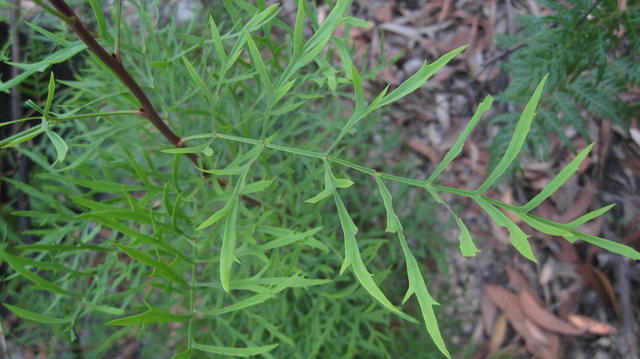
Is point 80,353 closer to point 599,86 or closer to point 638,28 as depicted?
point 599,86

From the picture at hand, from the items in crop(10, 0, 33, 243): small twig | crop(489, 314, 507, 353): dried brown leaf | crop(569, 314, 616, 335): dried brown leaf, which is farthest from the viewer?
crop(489, 314, 507, 353): dried brown leaf

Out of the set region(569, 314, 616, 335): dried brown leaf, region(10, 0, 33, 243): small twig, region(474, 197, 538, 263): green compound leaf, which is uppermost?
region(474, 197, 538, 263): green compound leaf

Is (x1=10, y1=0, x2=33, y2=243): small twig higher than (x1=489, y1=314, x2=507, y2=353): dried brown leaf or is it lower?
higher

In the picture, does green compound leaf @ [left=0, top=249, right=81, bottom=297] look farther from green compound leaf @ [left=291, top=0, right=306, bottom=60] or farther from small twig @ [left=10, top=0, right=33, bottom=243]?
small twig @ [left=10, top=0, right=33, bottom=243]

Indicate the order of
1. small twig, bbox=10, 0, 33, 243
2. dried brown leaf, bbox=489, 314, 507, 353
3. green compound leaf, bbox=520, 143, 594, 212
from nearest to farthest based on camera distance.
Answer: green compound leaf, bbox=520, 143, 594, 212 → small twig, bbox=10, 0, 33, 243 → dried brown leaf, bbox=489, 314, 507, 353

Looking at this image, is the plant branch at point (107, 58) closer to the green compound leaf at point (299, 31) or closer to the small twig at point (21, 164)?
the green compound leaf at point (299, 31)

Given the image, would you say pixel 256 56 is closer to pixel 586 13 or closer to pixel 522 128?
pixel 522 128

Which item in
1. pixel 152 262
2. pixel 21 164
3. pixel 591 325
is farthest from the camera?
pixel 591 325

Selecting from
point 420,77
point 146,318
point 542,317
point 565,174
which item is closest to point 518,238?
point 565,174

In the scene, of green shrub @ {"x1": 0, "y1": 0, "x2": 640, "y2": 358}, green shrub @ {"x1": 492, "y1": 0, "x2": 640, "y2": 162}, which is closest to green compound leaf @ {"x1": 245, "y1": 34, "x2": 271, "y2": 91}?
green shrub @ {"x1": 0, "y1": 0, "x2": 640, "y2": 358}

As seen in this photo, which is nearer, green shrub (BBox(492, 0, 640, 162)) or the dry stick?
the dry stick

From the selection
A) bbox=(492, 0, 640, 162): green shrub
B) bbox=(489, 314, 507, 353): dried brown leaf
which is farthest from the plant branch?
bbox=(489, 314, 507, 353): dried brown leaf
